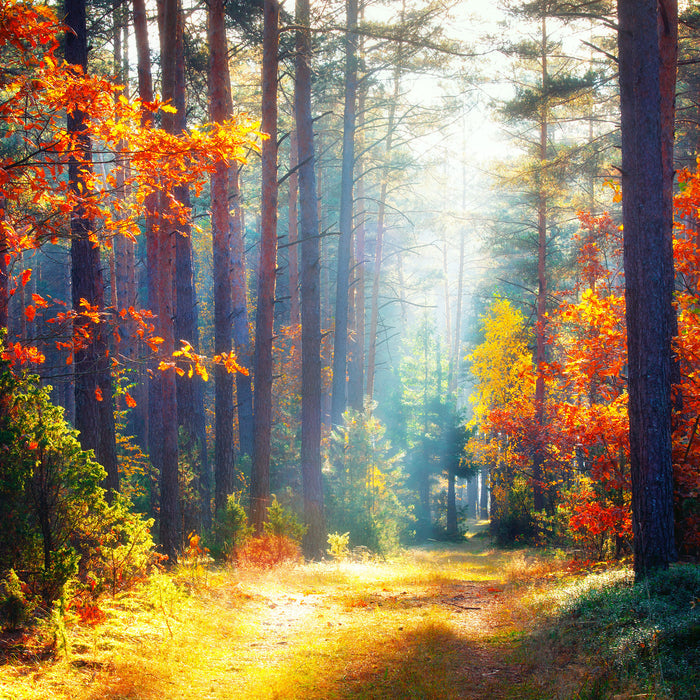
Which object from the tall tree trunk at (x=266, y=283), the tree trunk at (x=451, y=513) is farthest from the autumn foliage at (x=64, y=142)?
the tree trunk at (x=451, y=513)

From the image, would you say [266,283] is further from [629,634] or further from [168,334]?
[629,634]

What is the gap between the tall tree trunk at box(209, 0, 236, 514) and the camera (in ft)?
37.8

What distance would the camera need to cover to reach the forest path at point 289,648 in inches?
183

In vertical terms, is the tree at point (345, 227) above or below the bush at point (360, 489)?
above

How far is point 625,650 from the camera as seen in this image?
461cm

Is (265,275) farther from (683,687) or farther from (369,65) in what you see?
(369,65)

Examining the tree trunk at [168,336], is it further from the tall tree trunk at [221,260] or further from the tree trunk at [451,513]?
the tree trunk at [451,513]

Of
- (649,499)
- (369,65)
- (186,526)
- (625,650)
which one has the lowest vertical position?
(186,526)

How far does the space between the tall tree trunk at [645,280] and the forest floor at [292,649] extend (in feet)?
6.14

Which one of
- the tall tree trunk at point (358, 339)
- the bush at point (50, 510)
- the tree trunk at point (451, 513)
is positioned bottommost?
the tree trunk at point (451, 513)

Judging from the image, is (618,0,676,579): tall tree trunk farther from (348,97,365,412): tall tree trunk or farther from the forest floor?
(348,97,365,412): tall tree trunk

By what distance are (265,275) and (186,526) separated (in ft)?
19.4

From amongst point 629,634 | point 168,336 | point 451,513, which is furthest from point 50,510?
point 451,513

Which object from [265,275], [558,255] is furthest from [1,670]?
[558,255]
